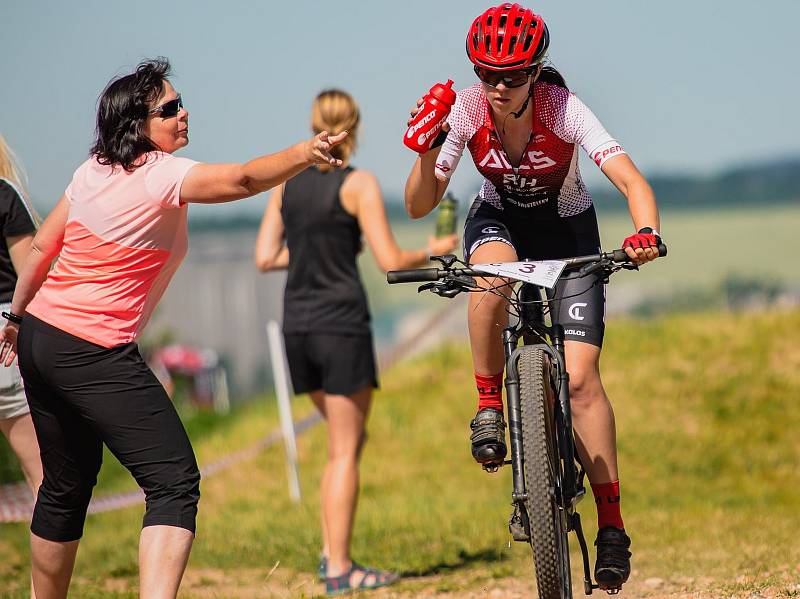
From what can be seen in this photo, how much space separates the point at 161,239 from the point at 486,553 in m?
3.61

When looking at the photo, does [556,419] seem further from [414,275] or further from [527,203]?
[527,203]

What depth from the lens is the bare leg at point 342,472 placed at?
6391 millimetres

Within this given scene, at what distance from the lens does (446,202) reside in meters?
6.34

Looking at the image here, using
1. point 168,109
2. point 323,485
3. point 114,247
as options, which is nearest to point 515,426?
point 114,247

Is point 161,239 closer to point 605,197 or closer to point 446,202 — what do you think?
point 446,202

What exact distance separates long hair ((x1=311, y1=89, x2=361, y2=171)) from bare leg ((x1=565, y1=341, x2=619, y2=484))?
6.94ft

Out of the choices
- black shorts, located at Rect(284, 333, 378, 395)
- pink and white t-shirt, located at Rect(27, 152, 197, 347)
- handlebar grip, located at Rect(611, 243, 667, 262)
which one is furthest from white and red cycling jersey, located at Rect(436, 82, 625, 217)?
black shorts, located at Rect(284, 333, 378, 395)

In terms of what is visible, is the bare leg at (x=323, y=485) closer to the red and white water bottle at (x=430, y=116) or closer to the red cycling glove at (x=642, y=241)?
the red and white water bottle at (x=430, y=116)

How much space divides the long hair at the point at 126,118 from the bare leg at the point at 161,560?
4.24 feet

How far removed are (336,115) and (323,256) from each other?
0.76 m

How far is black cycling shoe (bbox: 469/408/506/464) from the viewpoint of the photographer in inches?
183

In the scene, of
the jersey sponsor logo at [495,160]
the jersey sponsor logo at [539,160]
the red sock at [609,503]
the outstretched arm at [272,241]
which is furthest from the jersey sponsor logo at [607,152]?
the outstretched arm at [272,241]

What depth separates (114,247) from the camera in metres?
4.27

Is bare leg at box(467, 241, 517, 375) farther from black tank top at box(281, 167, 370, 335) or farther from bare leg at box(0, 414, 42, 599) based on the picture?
bare leg at box(0, 414, 42, 599)
